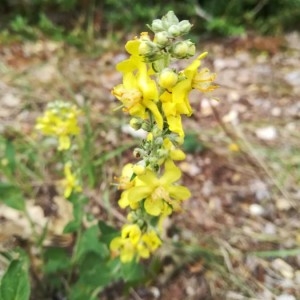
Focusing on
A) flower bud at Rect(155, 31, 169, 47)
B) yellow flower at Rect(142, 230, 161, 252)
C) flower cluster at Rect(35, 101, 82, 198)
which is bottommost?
yellow flower at Rect(142, 230, 161, 252)

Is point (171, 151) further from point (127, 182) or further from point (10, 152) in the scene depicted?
→ point (10, 152)

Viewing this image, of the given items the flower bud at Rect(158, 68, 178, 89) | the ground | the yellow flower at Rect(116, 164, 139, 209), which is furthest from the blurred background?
the flower bud at Rect(158, 68, 178, 89)

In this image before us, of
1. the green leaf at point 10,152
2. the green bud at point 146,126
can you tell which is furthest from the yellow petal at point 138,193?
the green leaf at point 10,152

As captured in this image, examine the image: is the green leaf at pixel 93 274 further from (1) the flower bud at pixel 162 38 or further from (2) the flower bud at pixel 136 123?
(1) the flower bud at pixel 162 38

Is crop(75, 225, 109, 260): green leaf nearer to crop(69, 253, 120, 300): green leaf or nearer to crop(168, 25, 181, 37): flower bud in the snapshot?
crop(69, 253, 120, 300): green leaf

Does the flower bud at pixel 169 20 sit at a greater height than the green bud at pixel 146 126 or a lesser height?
greater

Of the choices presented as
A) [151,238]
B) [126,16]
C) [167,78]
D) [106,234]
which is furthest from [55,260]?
[126,16]

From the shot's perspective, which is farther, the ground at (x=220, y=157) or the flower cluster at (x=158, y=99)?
the ground at (x=220, y=157)
